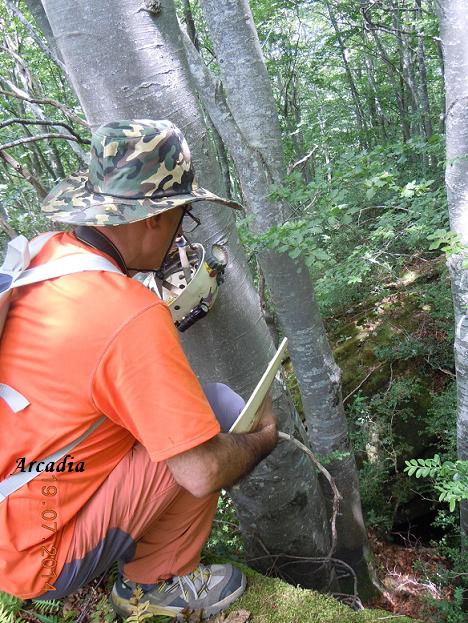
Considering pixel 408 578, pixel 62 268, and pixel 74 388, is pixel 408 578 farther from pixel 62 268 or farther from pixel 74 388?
pixel 62 268

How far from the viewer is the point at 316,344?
3055 mm

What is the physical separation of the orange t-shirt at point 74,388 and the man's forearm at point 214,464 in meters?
0.08

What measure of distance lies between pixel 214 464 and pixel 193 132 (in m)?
1.27

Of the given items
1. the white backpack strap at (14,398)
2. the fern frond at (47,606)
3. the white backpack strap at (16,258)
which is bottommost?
the fern frond at (47,606)

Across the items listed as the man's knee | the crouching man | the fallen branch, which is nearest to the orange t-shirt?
the crouching man

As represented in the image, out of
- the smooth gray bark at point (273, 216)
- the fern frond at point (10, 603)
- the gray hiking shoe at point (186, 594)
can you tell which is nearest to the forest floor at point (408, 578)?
the smooth gray bark at point (273, 216)

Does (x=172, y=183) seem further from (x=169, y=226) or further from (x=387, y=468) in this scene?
(x=387, y=468)

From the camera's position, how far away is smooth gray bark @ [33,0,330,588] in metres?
1.60

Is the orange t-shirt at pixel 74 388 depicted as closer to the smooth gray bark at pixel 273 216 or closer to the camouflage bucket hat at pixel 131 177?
the camouflage bucket hat at pixel 131 177

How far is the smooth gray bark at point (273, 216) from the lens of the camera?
8.36 ft

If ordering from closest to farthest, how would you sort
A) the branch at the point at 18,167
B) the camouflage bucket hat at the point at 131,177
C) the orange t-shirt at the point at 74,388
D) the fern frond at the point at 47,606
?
the orange t-shirt at the point at 74,388 → the camouflage bucket hat at the point at 131,177 → the fern frond at the point at 47,606 → the branch at the point at 18,167

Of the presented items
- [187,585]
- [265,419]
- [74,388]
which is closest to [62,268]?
[74,388]

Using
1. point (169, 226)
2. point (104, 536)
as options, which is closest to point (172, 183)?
point (169, 226)

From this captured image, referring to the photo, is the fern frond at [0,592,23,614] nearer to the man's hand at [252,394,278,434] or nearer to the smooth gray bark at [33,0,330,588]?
the smooth gray bark at [33,0,330,588]
